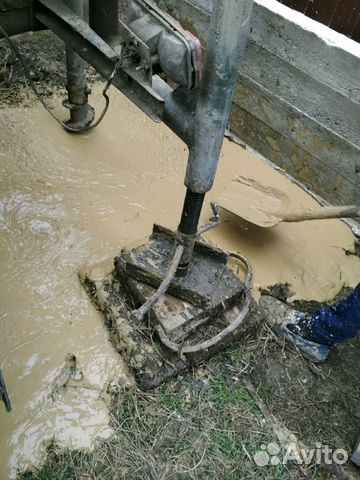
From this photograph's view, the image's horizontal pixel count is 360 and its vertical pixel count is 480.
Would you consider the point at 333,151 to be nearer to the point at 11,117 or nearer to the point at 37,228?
the point at 37,228

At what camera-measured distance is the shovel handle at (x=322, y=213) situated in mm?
3223

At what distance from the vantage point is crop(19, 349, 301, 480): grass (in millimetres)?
2465

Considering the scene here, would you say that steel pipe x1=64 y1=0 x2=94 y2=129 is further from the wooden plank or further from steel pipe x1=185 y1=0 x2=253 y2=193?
steel pipe x1=185 y1=0 x2=253 y2=193

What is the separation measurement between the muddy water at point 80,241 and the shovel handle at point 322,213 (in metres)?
0.29

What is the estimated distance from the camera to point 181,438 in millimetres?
2615

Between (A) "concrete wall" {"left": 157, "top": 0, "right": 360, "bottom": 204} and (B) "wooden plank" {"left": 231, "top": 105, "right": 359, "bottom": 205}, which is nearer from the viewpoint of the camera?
(A) "concrete wall" {"left": 157, "top": 0, "right": 360, "bottom": 204}

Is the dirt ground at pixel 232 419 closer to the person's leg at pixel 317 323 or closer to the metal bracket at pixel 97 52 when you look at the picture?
the person's leg at pixel 317 323

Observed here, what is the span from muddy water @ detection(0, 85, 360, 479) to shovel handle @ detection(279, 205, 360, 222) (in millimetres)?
289

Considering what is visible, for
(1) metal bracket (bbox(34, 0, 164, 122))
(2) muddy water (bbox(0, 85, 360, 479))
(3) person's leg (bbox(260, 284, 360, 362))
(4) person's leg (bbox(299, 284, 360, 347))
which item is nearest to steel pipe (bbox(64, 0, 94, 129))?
(2) muddy water (bbox(0, 85, 360, 479))

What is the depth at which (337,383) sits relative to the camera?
3.00 meters

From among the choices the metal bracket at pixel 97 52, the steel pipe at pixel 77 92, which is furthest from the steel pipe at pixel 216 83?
the steel pipe at pixel 77 92

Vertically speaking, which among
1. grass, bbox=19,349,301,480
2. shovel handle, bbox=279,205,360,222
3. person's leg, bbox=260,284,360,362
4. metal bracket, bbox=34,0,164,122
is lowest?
grass, bbox=19,349,301,480

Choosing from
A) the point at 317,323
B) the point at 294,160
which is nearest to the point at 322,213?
the point at 317,323

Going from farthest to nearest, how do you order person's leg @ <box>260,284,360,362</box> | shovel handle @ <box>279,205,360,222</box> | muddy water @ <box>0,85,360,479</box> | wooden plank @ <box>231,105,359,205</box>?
1. wooden plank @ <box>231,105,359,205</box>
2. shovel handle @ <box>279,205,360,222</box>
3. person's leg @ <box>260,284,360,362</box>
4. muddy water @ <box>0,85,360,479</box>
